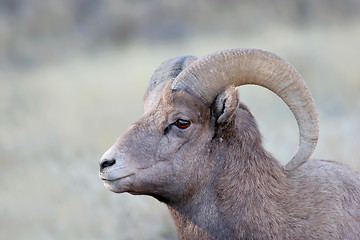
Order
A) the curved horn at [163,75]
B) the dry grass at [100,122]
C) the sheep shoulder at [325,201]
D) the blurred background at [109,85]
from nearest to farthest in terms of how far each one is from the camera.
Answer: the sheep shoulder at [325,201]
the curved horn at [163,75]
the dry grass at [100,122]
the blurred background at [109,85]

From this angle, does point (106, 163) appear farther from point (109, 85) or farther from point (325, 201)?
point (109, 85)

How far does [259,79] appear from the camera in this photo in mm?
6203

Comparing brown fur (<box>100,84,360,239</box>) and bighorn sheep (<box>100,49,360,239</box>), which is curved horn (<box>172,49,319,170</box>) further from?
brown fur (<box>100,84,360,239</box>)

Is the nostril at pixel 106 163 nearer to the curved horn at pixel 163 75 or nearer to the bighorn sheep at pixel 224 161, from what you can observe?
the bighorn sheep at pixel 224 161

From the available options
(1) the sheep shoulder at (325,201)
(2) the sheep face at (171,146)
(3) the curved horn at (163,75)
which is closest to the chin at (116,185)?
(2) the sheep face at (171,146)

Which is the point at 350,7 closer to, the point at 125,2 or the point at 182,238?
the point at 125,2

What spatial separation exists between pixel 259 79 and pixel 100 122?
10064 mm

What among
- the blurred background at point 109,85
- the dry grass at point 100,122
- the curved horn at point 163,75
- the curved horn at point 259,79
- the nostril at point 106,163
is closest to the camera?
the nostril at point 106,163

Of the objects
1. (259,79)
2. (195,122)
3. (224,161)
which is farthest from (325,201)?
(195,122)

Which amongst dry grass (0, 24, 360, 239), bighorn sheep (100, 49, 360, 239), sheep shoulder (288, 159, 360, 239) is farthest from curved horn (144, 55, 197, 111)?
dry grass (0, 24, 360, 239)

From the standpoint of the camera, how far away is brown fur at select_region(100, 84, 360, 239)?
6074 millimetres

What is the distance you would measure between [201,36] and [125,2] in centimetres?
589

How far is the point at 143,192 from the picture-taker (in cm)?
618

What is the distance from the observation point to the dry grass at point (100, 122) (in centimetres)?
1131
